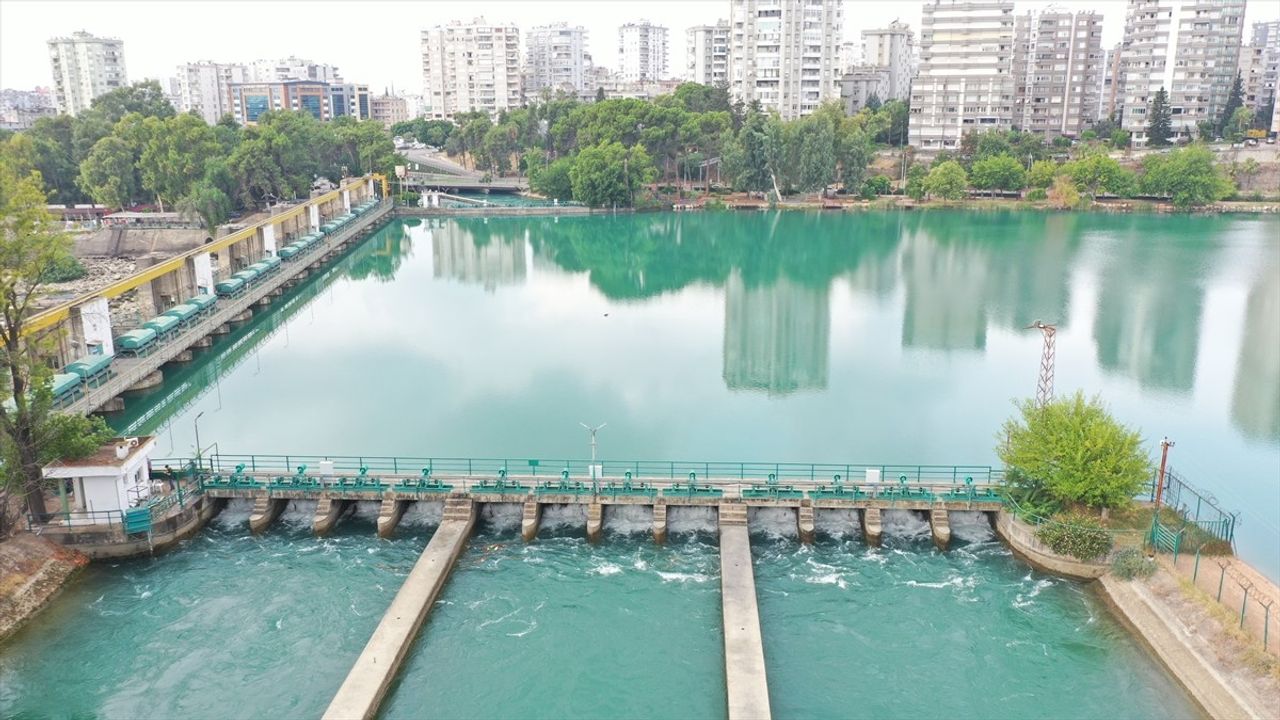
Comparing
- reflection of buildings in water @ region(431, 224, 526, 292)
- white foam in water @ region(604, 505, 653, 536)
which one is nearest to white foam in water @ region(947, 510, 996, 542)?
white foam in water @ region(604, 505, 653, 536)

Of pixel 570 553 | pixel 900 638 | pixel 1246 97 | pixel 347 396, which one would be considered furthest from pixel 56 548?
pixel 1246 97

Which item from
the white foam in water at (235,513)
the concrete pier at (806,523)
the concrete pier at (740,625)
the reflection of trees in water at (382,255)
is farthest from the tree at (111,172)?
the concrete pier at (806,523)

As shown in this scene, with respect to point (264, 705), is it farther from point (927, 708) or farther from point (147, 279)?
point (147, 279)

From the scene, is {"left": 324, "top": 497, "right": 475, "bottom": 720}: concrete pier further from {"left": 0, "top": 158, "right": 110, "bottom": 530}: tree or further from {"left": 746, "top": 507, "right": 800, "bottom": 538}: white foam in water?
{"left": 0, "top": 158, "right": 110, "bottom": 530}: tree

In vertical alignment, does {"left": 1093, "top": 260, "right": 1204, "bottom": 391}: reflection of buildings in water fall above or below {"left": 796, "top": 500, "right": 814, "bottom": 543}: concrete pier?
above

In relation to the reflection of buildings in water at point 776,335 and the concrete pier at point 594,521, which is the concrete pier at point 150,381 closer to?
the concrete pier at point 594,521

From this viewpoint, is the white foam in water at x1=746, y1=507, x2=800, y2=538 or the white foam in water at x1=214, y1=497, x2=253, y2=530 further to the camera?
the white foam in water at x1=214, y1=497, x2=253, y2=530
